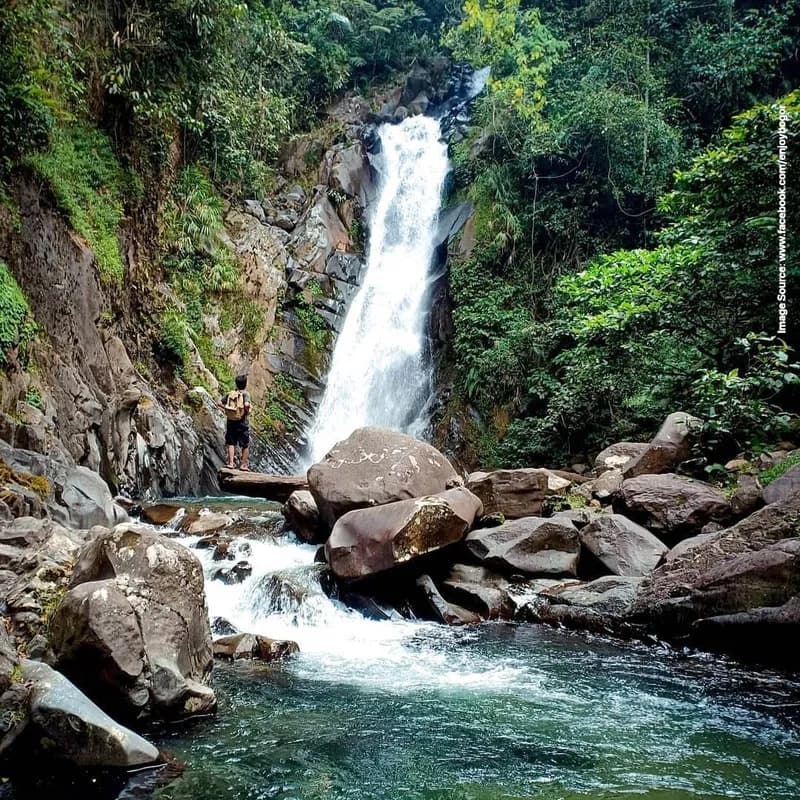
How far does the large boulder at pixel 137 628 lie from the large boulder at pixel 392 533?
2.82 metres

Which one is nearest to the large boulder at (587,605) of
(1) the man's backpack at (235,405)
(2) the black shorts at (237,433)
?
(1) the man's backpack at (235,405)

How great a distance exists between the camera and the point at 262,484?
1192cm

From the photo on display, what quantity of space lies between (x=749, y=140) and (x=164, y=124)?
12.2 metres

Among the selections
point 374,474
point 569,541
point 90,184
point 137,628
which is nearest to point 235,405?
point 374,474

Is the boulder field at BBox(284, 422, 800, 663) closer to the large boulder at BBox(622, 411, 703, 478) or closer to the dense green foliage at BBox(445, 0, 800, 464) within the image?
the large boulder at BBox(622, 411, 703, 478)

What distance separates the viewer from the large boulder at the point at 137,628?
172 inches

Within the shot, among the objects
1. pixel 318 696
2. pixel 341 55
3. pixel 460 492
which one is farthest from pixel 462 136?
pixel 318 696

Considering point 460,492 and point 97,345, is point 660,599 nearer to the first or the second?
point 460,492

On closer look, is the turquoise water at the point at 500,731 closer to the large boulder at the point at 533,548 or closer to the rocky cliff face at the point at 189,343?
the large boulder at the point at 533,548

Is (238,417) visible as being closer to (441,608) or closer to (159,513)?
(159,513)

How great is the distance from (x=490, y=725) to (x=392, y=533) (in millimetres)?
3281

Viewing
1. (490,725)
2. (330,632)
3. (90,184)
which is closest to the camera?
(490,725)

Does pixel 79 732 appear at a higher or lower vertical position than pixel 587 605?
higher

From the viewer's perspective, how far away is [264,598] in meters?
7.78
